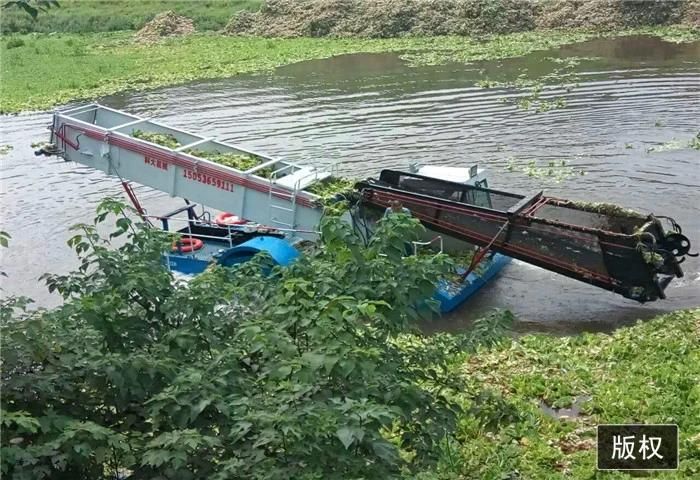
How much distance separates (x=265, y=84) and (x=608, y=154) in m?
14.4

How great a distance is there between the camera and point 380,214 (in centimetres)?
1311

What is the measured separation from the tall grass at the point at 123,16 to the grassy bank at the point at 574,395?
130ft

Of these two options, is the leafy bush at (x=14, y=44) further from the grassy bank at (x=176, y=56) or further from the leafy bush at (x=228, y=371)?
the leafy bush at (x=228, y=371)

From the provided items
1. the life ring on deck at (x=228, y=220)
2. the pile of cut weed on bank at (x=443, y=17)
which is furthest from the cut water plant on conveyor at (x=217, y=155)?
the pile of cut weed on bank at (x=443, y=17)

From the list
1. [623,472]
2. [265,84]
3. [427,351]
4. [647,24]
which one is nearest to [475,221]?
[623,472]

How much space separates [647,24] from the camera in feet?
122

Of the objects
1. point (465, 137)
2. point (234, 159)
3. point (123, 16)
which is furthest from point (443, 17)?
point (234, 159)

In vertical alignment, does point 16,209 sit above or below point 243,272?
below

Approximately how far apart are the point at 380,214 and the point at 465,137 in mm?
8757

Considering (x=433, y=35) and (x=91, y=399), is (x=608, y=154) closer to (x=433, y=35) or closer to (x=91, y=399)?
(x=91, y=399)

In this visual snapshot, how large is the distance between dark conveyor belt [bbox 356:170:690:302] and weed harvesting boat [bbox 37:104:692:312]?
0.05 ft

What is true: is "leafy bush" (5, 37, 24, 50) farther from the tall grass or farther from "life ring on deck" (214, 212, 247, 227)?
"life ring on deck" (214, 212, 247, 227)

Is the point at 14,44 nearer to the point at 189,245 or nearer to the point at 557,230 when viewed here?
the point at 189,245

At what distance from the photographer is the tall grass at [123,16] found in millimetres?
49250
